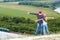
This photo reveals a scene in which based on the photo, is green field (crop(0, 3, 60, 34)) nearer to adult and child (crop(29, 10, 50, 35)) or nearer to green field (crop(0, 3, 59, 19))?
green field (crop(0, 3, 59, 19))

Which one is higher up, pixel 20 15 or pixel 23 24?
pixel 20 15

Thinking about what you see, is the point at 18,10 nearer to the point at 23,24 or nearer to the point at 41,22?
the point at 23,24

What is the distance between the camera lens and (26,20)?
13.1m

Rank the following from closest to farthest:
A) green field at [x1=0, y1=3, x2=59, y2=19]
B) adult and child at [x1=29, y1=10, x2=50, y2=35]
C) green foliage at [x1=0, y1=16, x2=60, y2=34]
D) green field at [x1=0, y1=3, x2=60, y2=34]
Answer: adult and child at [x1=29, y1=10, x2=50, y2=35] < green foliage at [x1=0, y1=16, x2=60, y2=34] < green field at [x1=0, y1=3, x2=60, y2=34] < green field at [x1=0, y1=3, x2=59, y2=19]

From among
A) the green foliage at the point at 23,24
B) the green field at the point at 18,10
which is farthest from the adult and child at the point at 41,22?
the green field at the point at 18,10

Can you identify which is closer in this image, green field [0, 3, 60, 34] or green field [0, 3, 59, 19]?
green field [0, 3, 60, 34]

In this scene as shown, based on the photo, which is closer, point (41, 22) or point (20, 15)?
point (41, 22)

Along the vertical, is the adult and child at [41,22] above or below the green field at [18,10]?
below

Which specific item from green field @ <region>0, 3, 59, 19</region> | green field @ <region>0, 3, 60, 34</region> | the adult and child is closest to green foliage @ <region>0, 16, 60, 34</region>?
green field @ <region>0, 3, 60, 34</region>

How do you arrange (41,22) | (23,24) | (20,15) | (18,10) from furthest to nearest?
(18,10) < (20,15) < (23,24) < (41,22)

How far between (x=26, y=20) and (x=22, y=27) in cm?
64

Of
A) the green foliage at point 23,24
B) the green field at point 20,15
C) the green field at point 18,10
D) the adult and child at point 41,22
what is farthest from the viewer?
the green field at point 18,10

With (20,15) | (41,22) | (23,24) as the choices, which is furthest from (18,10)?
(41,22)

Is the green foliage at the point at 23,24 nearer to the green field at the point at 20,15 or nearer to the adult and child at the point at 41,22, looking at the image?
the green field at the point at 20,15
